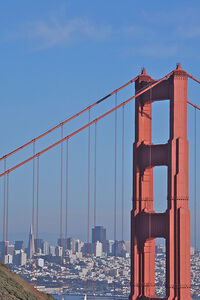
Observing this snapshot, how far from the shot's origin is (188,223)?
31922 mm

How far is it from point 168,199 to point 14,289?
30.1 feet

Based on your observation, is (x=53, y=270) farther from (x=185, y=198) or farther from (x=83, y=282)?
(x=185, y=198)

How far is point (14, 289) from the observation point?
79.6 ft

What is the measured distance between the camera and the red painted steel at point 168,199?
31750 mm

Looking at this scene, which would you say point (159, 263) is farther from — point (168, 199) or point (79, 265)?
point (168, 199)

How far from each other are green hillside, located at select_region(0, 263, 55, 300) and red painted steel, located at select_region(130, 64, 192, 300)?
6.20 meters

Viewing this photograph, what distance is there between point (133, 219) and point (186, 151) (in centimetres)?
309

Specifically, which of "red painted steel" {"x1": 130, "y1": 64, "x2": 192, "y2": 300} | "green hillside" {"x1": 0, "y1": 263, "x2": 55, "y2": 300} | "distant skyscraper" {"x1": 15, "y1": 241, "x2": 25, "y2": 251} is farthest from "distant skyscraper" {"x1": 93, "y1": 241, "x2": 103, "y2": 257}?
"green hillside" {"x1": 0, "y1": 263, "x2": 55, "y2": 300}

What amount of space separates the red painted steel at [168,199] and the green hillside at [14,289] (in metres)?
6.20

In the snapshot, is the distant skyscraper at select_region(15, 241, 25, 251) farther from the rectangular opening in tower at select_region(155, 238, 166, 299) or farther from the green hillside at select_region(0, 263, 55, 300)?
the green hillside at select_region(0, 263, 55, 300)

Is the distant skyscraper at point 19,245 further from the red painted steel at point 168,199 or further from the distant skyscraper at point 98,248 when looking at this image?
the red painted steel at point 168,199

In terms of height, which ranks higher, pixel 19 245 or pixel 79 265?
pixel 19 245

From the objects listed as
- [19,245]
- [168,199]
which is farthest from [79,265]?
[168,199]

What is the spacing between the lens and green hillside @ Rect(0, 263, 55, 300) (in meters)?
23.6
